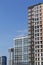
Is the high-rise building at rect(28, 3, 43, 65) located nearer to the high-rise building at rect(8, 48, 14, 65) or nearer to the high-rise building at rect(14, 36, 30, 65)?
the high-rise building at rect(14, 36, 30, 65)

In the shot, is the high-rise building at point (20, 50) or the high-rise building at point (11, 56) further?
the high-rise building at point (11, 56)

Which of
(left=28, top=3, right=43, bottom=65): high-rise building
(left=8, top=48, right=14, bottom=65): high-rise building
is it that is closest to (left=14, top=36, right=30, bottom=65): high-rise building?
(left=28, top=3, right=43, bottom=65): high-rise building

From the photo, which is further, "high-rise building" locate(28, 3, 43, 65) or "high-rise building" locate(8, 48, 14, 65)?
"high-rise building" locate(8, 48, 14, 65)

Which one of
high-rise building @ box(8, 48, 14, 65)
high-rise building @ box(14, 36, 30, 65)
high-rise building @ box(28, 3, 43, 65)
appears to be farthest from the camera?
high-rise building @ box(8, 48, 14, 65)

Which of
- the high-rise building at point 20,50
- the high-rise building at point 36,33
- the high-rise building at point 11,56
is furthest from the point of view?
the high-rise building at point 11,56

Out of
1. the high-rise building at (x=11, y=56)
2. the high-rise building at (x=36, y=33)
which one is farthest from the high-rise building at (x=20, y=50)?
the high-rise building at (x=11, y=56)

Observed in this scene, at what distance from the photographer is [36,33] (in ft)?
235

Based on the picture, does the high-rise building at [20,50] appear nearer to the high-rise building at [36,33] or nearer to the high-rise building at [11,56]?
the high-rise building at [36,33]

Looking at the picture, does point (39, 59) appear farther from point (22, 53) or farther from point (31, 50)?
point (22, 53)

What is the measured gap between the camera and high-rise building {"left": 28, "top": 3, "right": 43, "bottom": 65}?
70312mm

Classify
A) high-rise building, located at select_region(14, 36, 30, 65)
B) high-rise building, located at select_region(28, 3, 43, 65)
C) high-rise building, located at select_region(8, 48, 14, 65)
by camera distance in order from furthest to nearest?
high-rise building, located at select_region(8, 48, 14, 65) → high-rise building, located at select_region(14, 36, 30, 65) → high-rise building, located at select_region(28, 3, 43, 65)

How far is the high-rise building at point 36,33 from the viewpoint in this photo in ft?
231

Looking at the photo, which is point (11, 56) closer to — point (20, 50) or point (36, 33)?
point (20, 50)

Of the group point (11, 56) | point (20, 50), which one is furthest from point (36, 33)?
point (11, 56)
